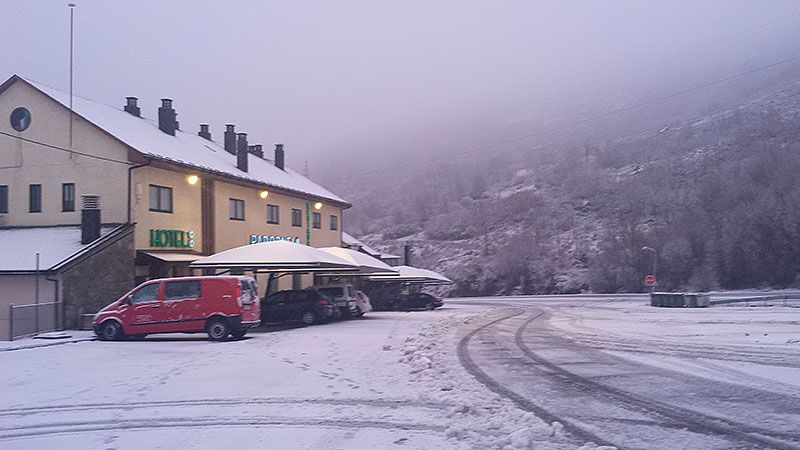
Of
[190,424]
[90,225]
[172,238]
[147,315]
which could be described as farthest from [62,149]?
[190,424]

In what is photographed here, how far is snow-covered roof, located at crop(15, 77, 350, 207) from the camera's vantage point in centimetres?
3209

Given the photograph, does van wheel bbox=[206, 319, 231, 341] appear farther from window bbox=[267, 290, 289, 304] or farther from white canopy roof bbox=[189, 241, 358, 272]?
window bbox=[267, 290, 289, 304]

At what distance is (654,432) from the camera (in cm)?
933

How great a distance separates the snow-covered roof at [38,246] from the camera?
27.6 m

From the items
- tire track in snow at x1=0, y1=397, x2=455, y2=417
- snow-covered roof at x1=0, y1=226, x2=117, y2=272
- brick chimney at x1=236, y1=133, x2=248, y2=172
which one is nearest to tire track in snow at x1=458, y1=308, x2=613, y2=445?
tire track in snow at x1=0, y1=397, x2=455, y2=417

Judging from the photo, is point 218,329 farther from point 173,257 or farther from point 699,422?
point 699,422

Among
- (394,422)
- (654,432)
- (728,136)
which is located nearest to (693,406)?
(654,432)

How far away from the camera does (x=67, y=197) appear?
3159 cm

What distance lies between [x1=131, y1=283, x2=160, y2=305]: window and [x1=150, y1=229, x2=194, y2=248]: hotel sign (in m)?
7.85

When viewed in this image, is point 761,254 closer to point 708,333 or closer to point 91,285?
point 708,333

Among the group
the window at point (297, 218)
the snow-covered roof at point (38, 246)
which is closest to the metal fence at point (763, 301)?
the window at point (297, 218)

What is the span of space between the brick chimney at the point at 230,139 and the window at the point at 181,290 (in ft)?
82.6

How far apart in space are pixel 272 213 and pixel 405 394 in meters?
32.3

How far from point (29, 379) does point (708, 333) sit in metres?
19.4
